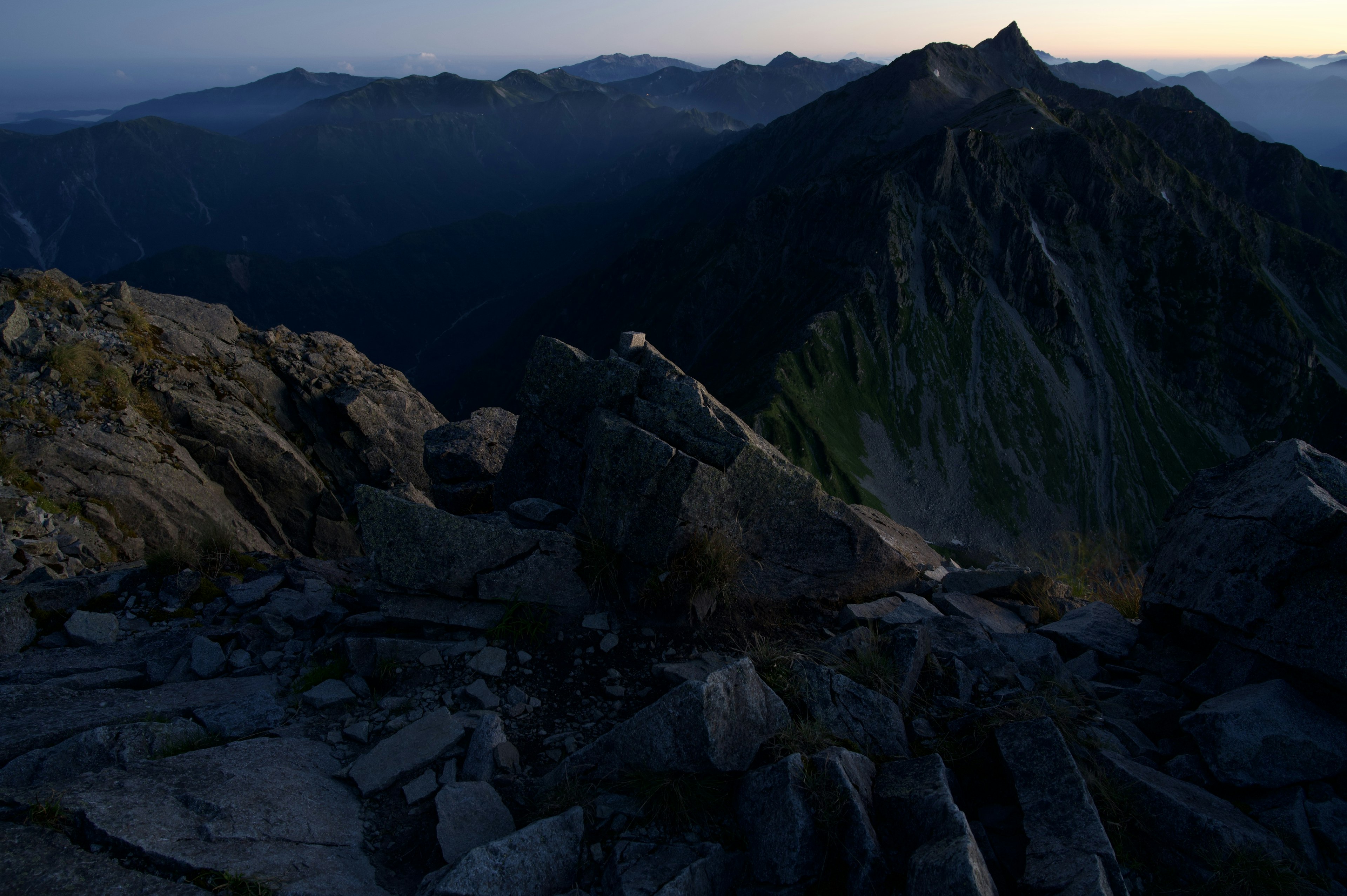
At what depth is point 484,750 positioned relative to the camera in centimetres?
702

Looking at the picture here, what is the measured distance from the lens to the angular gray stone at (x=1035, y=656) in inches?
327

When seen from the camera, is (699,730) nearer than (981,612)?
Yes

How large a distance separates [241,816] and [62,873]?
1.24m

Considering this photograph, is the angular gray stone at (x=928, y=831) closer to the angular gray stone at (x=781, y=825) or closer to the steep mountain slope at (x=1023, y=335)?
the angular gray stone at (x=781, y=825)

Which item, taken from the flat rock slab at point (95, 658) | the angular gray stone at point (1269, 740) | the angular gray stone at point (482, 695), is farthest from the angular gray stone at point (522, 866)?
the angular gray stone at point (1269, 740)

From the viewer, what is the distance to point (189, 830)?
5699 millimetres

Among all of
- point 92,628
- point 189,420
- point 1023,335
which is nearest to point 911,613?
point 92,628

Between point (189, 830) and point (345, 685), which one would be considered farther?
point (345, 685)

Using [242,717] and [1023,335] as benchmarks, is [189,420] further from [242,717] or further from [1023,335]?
[1023,335]

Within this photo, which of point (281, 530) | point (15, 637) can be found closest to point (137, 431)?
point (281, 530)

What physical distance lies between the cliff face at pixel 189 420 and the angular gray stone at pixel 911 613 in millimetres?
13744

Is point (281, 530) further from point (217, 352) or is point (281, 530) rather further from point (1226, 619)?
point (1226, 619)

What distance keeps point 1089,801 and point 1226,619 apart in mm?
4056

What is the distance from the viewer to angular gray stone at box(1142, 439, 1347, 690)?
23.9 ft
